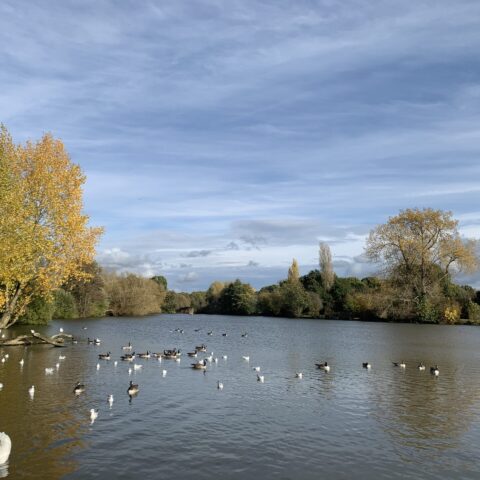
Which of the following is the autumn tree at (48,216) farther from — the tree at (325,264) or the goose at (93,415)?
the tree at (325,264)

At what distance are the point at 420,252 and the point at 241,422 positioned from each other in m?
77.6

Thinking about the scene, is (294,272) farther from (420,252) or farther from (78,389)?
(78,389)

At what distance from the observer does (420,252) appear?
301 feet

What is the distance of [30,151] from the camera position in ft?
135

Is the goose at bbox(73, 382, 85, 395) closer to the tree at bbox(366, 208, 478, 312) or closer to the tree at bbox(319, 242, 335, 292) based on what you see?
the tree at bbox(366, 208, 478, 312)

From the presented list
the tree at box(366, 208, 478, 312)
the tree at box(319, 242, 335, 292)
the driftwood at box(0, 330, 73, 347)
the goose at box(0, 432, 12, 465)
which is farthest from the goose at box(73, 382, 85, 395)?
the tree at box(319, 242, 335, 292)

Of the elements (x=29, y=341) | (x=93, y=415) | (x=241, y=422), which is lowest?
(x=241, y=422)

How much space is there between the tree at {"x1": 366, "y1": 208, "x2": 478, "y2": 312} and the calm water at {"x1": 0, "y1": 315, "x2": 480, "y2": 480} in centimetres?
5387

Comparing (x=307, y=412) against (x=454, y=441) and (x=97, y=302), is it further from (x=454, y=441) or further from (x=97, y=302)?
(x=97, y=302)

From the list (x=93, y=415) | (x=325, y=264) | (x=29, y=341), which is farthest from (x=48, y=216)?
(x=325, y=264)

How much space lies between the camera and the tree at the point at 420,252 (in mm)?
90812

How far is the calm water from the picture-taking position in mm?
16750

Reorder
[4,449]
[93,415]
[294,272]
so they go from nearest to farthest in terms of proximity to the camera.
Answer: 1. [4,449]
2. [93,415]
3. [294,272]

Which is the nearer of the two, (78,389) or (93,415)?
(93,415)
